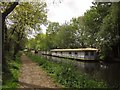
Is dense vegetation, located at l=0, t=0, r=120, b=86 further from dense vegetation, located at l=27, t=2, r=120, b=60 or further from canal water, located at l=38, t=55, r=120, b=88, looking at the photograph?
canal water, located at l=38, t=55, r=120, b=88

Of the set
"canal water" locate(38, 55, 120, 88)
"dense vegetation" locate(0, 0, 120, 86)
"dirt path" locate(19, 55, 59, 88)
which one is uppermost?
"dense vegetation" locate(0, 0, 120, 86)

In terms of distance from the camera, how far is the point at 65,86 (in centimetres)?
1381

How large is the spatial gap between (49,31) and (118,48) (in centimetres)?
5569

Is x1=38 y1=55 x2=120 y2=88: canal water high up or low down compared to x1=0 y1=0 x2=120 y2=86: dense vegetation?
down

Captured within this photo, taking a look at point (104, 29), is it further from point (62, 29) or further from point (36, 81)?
point (62, 29)

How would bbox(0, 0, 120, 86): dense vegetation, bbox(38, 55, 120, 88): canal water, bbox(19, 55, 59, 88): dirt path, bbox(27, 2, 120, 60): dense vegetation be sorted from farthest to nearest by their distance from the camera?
bbox(27, 2, 120, 60): dense vegetation, bbox(0, 0, 120, 86): dense vegetation, bbox(38, 55, 120, 88): canal water, bbox(19, 55, 59, 88): dirt path

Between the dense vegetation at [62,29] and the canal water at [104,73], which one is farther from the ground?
the dense vegetation at [62,29]

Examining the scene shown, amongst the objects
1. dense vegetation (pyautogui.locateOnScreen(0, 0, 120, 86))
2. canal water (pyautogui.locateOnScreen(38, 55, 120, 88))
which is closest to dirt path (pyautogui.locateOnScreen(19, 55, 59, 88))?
dense vegetation (pyautogui.locateOnScreen(0, 0, 120, 86))

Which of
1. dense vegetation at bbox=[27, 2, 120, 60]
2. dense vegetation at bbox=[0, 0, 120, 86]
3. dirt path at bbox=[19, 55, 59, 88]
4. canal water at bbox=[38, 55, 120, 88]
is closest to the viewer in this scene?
dirt path at bbox=[19, 55, 59, 88]

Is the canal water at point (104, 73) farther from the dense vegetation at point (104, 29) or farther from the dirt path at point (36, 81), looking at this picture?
the dense vegetation at point (104, 29)

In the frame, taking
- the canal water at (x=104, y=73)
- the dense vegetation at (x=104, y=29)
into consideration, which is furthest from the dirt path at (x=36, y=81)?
the dense vegetation at (x=104, y=29)

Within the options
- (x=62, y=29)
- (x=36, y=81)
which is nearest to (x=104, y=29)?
(x=36, y=81)

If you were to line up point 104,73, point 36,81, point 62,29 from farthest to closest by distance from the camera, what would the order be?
point 62,29 → point 104,73 → point 36,81

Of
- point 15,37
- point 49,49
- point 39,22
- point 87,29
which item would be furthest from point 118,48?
point 49,49
